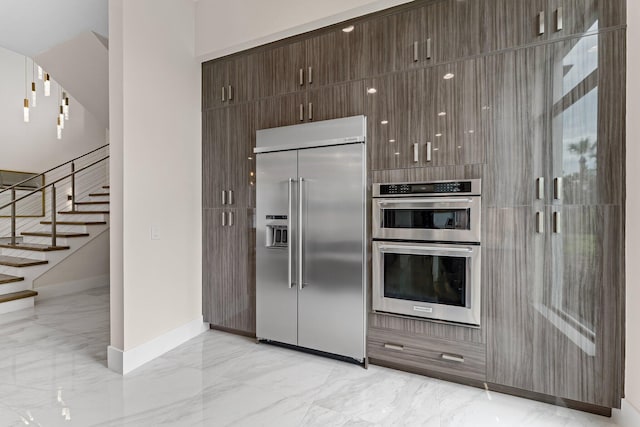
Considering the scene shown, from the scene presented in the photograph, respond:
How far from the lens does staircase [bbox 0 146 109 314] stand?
4.12 metres

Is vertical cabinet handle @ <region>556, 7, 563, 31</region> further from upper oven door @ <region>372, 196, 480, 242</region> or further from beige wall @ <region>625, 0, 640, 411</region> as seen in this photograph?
upper oven door @ <region>372, 196, 480, 242</region>

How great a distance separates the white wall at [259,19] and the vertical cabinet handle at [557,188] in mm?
1644

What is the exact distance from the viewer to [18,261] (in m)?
4.48

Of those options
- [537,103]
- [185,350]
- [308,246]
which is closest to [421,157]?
[537,103]

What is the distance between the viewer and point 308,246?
2.73 metres

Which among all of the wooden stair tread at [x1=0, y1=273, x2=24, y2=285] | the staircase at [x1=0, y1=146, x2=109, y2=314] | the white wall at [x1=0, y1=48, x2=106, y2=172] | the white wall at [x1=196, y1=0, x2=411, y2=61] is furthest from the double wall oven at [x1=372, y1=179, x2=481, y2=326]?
the white wall at [x1=0, y1=48, x2=106, y2=172]

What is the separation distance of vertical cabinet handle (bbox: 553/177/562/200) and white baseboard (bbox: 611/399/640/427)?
1.22 m

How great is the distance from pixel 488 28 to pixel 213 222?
9.20ft

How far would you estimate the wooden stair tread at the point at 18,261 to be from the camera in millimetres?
4302

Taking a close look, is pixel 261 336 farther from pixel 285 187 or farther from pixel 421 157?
pixel 421 157

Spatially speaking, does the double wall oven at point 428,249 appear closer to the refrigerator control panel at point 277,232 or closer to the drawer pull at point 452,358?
the drawer pull at point 452,358

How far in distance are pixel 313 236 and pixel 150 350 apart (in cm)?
166

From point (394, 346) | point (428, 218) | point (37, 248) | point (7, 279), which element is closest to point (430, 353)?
point (394, 346)

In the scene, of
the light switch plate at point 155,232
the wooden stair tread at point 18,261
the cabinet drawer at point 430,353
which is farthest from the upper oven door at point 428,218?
the wooden stair tread at point 18,261
